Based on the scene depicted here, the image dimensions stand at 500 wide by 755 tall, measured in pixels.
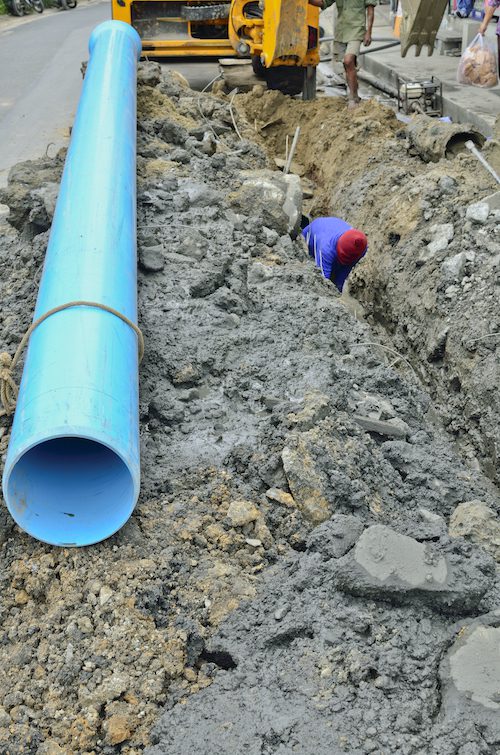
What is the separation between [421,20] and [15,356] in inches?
316

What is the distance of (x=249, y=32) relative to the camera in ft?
29.7

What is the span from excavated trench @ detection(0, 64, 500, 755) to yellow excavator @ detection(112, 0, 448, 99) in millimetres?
3891

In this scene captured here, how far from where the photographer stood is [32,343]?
2988 millimetres

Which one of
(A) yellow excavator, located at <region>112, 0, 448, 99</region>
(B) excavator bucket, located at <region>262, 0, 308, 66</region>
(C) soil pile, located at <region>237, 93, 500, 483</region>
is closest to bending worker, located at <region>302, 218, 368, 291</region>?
(C) soil pile, located at <region>237, 93, 500, 483</region>

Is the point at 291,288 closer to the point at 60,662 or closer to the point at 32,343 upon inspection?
the point at 32,343

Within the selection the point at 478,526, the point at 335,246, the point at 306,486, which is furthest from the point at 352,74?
the point at 306,486

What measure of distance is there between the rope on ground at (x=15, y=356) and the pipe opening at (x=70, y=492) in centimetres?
38

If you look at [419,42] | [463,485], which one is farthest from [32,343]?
[419,42]

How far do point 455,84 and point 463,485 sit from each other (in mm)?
9205

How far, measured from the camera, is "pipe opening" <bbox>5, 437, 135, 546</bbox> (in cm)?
268

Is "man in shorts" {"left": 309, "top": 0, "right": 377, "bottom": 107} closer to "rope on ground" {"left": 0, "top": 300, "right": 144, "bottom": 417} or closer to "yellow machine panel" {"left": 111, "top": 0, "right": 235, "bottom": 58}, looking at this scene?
"yellow machine panel" {"left": 111, "top": 0, "right": 235, "bottom": 58}

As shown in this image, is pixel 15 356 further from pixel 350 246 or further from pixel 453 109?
pixel 453 109

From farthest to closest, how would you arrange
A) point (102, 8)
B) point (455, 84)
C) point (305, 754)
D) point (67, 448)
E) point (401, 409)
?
point (102, 8) → point (455, 84) → point (401, 409) → point (67, 448) → point (305, 754)

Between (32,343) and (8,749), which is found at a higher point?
(32,343)
